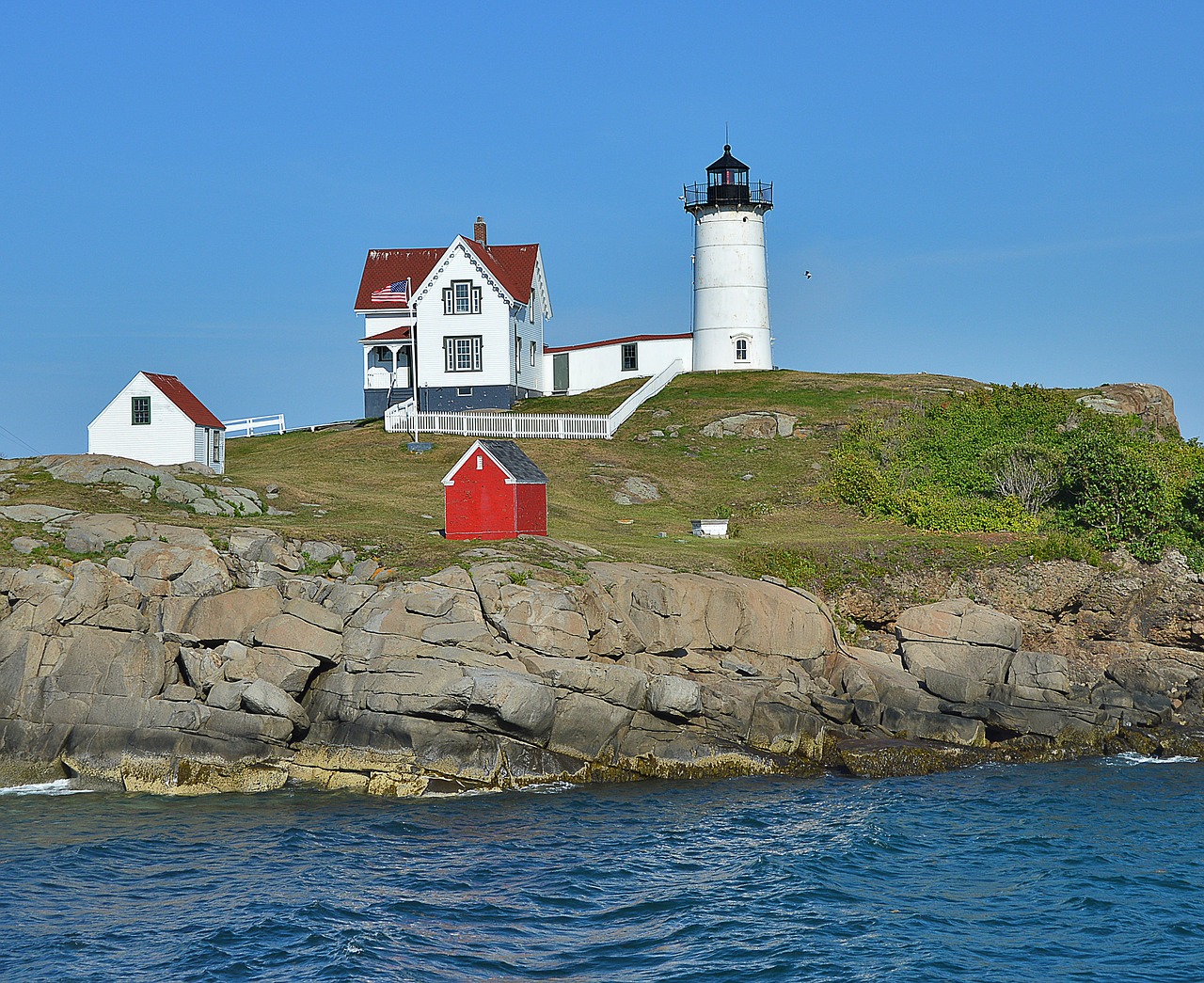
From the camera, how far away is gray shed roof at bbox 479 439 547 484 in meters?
30.1

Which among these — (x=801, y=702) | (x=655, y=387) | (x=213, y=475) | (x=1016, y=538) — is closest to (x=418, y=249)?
(x=655, y=387)

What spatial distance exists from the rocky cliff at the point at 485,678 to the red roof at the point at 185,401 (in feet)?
32.3

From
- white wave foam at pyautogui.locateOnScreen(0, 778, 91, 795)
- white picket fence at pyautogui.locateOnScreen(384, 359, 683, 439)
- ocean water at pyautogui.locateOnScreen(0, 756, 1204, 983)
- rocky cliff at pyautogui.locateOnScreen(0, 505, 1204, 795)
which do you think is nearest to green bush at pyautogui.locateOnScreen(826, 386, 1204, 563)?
rocky cliff at pyautogui.locateOnScreen(0, 505, 1204, 795)

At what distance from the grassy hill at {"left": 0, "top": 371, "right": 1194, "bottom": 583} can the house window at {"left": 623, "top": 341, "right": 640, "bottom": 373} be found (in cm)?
156

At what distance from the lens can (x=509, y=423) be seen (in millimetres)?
48750

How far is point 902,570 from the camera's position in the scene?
98.4ft

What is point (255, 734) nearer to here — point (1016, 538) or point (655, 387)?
point (1016, 538)

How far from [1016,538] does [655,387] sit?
82.4 ft

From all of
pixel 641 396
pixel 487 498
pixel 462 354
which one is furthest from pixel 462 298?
pixel 487 498

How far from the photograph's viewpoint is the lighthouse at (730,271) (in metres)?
59.4

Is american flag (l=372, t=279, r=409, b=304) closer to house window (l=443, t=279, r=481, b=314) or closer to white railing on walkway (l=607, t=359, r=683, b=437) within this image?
house window (l=443, t=279, r=481, b=314)

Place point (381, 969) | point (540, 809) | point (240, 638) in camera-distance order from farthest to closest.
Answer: point (240, 638) → point (540, 809) → point (381, 969)

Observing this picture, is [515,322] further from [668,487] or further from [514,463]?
[514,463]

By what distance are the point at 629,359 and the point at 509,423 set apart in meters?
14.1
